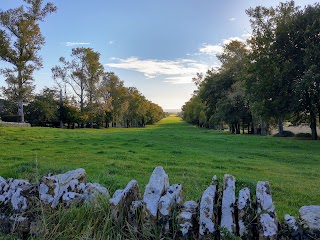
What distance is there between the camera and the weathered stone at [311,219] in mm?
3055

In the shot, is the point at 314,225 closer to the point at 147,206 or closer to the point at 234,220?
the point at 234,220

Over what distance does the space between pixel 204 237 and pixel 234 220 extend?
41 centimetres

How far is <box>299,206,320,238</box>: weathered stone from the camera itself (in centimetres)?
305

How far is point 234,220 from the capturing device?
10.7 ft

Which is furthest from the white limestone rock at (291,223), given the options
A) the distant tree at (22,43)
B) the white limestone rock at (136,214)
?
the distant tree at (22,43)

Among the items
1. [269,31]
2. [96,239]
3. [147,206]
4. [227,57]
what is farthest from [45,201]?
[227,57]

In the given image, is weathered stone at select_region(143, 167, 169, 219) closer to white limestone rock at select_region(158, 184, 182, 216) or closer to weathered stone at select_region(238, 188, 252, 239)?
white limestone rock at select_region(158, 184, 182, 216)

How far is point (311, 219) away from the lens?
3.18 meters

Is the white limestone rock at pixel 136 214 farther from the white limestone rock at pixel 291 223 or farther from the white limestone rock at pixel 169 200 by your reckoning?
the white limestone rock at pixel 291 223

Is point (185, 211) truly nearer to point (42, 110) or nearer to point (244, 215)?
point (244, 215)

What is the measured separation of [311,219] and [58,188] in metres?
3.31

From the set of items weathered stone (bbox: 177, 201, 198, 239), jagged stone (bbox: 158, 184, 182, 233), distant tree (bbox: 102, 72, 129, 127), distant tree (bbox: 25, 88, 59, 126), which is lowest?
weathered stone (bbox: 177, 201, 198, 239)

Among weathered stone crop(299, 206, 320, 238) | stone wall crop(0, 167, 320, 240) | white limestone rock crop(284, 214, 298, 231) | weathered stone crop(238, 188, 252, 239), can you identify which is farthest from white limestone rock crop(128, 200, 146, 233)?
weathered stone crop(299, 206, 320, 238)

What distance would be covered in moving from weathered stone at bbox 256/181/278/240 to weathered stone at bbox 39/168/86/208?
7.96 ft
